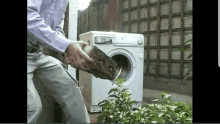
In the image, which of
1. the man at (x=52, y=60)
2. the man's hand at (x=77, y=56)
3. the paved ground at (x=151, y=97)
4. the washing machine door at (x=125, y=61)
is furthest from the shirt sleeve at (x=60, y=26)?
the paved ground at (x=151, y=97)

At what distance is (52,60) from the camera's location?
142 centimetres

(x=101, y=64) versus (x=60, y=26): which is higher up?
(x=60, y=26)

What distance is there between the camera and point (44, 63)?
4.61 ft

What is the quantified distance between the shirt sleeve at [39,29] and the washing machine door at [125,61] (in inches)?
19.3

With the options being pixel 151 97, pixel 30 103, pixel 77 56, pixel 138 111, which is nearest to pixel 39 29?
pixel 77 56

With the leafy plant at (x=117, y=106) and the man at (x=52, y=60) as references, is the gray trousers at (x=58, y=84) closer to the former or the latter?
the man at (x=52, y=60)

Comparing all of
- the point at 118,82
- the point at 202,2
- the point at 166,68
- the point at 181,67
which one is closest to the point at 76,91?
the point at 118,82

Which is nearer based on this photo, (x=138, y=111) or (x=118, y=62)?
(x=138, y=111)

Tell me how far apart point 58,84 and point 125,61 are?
0.63 m

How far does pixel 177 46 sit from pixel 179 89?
369mm

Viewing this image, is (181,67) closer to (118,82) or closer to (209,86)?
(209,86)

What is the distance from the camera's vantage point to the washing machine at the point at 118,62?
1537mm

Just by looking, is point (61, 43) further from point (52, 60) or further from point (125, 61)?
point (125, 61)

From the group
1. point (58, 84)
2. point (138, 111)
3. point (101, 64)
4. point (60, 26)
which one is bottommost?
point (138, 111)
